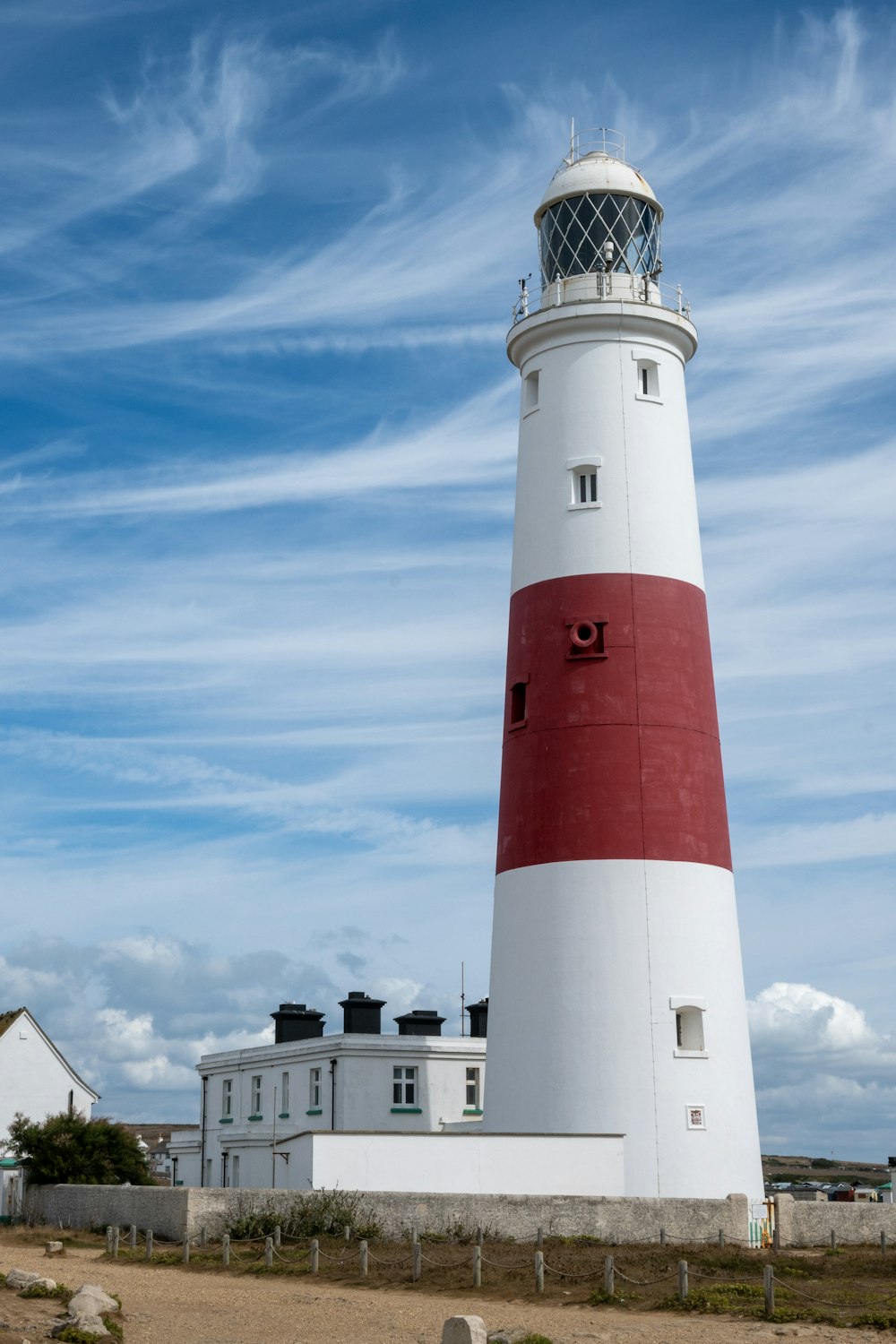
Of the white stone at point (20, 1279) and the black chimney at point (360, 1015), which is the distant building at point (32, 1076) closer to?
the black chimney at point (360, 1015)

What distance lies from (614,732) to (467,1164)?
8.54 m

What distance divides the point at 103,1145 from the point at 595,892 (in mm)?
16439

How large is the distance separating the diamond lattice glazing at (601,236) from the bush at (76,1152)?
23.2 m

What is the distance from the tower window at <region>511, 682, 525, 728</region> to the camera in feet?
108

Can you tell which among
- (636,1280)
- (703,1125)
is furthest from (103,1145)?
(636,1280)

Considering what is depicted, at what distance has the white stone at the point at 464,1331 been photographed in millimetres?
18312

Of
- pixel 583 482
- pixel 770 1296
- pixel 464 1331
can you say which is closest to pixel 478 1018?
pixel 583 482

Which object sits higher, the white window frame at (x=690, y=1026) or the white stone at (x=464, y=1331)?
the white window frame at (x=690, y=1026)

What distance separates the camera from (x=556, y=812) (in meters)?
31.3

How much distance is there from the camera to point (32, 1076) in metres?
51.8

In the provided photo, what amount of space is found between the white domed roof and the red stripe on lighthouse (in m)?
8.49

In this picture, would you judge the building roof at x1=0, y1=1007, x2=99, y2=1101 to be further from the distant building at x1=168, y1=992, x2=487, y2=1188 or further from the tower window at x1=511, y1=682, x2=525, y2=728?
the tower window at x1=511, y1=682, x2=525, y2=728

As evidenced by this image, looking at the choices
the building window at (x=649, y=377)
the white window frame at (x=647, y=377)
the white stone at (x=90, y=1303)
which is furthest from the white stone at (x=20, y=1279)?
the building window at (x=649, y=377)

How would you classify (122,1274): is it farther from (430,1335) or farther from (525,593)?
(525,593)
